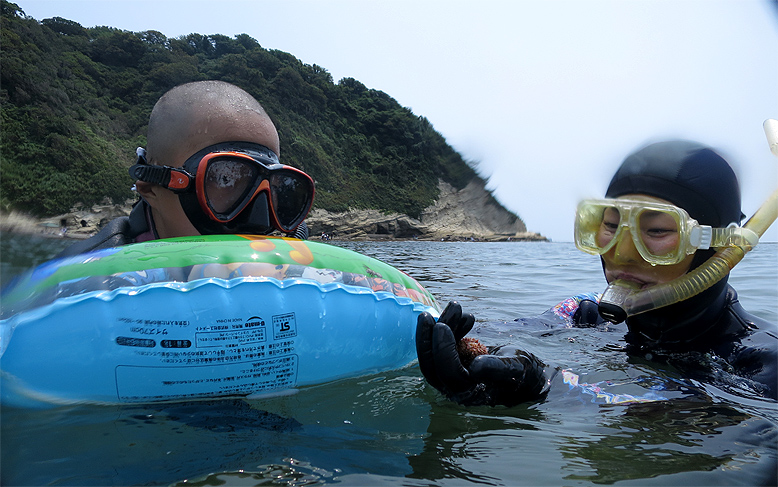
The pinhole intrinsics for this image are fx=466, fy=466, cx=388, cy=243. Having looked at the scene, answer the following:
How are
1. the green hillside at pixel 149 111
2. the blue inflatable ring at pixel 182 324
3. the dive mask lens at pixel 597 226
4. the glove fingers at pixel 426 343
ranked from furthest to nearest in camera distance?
the green hillside at pixel 149 111, the dive mask lens at pixel 597 226, the glove fingers at pixel 426 343, the blue inflatable ring at pixel 182 324

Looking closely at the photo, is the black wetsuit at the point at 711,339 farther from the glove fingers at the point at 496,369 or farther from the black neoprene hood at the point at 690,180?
the glove fingers at the point at 496,369

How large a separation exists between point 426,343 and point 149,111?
40095 millimetres

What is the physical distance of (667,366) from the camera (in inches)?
98.0

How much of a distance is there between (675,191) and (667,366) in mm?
931

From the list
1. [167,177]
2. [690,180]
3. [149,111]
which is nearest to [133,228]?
[167,177]

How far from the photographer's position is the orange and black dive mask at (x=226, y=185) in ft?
Result: 7.19

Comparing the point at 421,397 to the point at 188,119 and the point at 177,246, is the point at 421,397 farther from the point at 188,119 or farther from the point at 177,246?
the point at 188,119

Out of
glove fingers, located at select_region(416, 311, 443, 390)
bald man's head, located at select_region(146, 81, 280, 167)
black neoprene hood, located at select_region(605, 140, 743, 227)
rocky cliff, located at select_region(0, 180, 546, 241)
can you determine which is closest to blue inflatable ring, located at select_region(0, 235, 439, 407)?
glove fingers, located at select_region(416, 311, 443, 390)

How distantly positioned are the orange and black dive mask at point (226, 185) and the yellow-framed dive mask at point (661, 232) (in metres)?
1.79

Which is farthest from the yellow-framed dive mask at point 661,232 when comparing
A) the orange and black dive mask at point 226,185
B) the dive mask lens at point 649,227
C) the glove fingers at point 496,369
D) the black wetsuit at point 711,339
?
the orange and black dive mask at point 226,185

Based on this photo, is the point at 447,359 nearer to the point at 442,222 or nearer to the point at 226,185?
the point at 226,185

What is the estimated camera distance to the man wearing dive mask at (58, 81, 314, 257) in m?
2.21

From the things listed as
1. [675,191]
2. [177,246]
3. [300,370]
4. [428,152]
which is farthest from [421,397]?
[428,152]

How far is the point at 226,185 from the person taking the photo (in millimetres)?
2219
